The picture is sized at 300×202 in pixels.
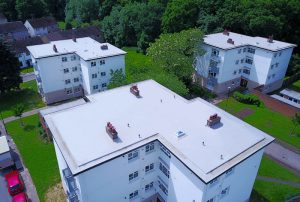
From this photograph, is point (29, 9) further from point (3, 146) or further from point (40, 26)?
point (3, 146)

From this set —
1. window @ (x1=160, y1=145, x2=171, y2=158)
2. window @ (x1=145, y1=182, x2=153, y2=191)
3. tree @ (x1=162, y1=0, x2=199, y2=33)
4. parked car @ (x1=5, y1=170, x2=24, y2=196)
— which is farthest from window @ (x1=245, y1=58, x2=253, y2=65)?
parked car @ (x1=5, y1=170, x2=24, y2=196)

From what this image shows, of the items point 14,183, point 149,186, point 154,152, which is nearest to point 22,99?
point 14,183

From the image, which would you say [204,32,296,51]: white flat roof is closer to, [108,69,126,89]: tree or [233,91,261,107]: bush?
[233,91,261,107]: bush

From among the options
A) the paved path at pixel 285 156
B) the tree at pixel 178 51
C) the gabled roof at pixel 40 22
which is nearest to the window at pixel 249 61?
the tree at pixel 178 51

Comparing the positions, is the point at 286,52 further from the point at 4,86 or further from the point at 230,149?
the point at 4,86

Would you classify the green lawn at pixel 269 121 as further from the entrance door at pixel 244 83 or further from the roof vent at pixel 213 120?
the roof vent at pixel 213 120

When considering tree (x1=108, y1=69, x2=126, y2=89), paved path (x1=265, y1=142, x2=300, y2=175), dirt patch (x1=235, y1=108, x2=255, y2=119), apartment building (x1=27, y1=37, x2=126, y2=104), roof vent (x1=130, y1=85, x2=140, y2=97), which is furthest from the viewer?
dirt patch (x1=235, y1=108, x2=255, y2=119)

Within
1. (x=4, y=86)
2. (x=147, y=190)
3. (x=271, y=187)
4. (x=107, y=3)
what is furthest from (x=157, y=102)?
(x=107, y=3)
